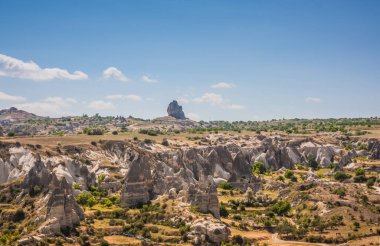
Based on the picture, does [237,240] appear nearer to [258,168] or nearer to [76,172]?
[76,172]

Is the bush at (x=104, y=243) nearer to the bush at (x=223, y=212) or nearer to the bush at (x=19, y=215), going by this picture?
the bush at (x=19, y=215)

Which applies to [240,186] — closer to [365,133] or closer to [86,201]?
[86,201]

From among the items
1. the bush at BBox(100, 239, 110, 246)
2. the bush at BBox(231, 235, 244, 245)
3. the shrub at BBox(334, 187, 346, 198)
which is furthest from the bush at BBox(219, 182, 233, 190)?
the bush at BBox(100, 239, 110, 246)

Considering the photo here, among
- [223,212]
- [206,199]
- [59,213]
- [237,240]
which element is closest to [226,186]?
[223,212]

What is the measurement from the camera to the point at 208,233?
61.7 m

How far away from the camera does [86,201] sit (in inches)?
3150

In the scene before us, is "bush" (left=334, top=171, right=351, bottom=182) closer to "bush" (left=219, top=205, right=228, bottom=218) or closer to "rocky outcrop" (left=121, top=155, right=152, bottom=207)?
"bush" (left=219, top=205, right=228, bottom=218)

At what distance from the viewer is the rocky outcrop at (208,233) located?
61094 millimetres

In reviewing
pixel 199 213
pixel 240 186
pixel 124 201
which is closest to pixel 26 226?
pixel 124 201

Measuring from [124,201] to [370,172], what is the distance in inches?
2725

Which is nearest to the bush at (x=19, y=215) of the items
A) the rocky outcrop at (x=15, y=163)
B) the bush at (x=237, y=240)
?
the bush at (x=237, y=240)

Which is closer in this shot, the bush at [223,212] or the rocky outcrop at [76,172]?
the bush at [223,212]

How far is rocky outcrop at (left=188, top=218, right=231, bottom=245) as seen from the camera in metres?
61.1

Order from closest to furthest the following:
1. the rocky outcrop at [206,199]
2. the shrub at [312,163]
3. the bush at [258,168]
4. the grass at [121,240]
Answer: the grass at [121,240] → the rocky outcrop at [206,199] → the bush at [258,168] → the shrub at [312,163]
